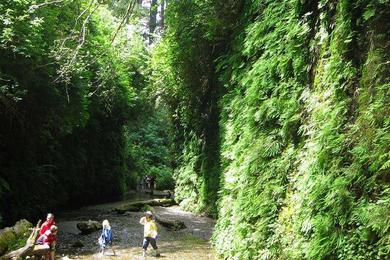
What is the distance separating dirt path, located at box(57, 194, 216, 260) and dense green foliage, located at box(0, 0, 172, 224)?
163cm

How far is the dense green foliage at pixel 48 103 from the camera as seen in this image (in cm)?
1380

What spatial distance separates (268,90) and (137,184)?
3194 cm

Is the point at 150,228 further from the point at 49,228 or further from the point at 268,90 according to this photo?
the point at 268,90

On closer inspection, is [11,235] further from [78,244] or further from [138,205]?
[138,205]

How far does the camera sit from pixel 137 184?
40.0m

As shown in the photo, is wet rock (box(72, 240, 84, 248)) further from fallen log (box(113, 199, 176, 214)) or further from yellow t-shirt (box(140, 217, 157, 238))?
fallen log (box(113, 199, 176, 214))

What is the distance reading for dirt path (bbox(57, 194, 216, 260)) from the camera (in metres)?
12.3

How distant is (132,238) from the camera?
595 inches

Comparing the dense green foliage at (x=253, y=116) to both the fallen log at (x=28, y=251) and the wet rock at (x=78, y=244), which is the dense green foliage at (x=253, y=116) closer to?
the wet rock at (x=78, y=244)

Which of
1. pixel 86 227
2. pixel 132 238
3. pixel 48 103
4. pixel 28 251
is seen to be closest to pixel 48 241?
pixel 28 251

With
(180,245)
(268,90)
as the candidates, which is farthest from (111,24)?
(268,90)

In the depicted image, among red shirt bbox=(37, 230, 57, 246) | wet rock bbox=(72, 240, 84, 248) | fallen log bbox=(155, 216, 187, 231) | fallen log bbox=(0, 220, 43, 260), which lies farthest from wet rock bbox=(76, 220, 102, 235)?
fallen log bbox=(0, 220, 43, 260)

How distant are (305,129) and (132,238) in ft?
30.9

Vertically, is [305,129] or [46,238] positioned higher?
[305,129]
